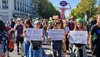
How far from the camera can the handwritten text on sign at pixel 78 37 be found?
859cm

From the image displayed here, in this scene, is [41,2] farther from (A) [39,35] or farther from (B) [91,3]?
(A) [39,35]

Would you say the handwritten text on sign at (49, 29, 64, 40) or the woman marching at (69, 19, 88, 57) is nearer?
the woman marching at (69, 19, 88, 57)

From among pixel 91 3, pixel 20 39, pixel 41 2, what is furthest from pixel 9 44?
pixel 41 2

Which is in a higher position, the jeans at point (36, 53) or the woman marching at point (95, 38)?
the woman marching at point (95, 38)

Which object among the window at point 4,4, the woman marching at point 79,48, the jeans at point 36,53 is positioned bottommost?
the jeans at point 36,53

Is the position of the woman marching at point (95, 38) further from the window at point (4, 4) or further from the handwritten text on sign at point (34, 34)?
the window at point (4, 4)

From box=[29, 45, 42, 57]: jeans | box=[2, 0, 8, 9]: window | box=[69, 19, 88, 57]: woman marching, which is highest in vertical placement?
box=[2, 0, 8, 9]: window

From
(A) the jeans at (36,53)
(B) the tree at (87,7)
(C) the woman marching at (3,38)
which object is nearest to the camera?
(C) the woman marching at (3,38)

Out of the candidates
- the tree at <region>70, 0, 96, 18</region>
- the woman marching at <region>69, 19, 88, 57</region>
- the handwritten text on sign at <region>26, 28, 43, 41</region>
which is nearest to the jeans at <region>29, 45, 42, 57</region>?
the handwritten text on sign at <region>26, 28, 43, 41</region>

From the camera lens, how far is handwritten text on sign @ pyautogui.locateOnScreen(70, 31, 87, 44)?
859cm

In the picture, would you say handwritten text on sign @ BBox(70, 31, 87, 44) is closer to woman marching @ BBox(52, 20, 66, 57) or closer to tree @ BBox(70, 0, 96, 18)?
woman marching @ BBox(52, 20, 66, 57)

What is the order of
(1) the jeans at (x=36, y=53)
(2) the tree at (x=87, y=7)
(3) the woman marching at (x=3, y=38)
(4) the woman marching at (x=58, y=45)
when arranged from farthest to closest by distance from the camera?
(2) the tree at (x=87, y=7) → (4) the woman marching at (x=58, y=45) → (1) the jeans at (x=36, y=53) → (3) the woman marching at (x=3, y=38)

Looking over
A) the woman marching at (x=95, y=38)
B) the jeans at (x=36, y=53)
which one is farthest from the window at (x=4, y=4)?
the woman marching at (x=95, y=38)

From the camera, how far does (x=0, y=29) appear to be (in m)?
8.10
